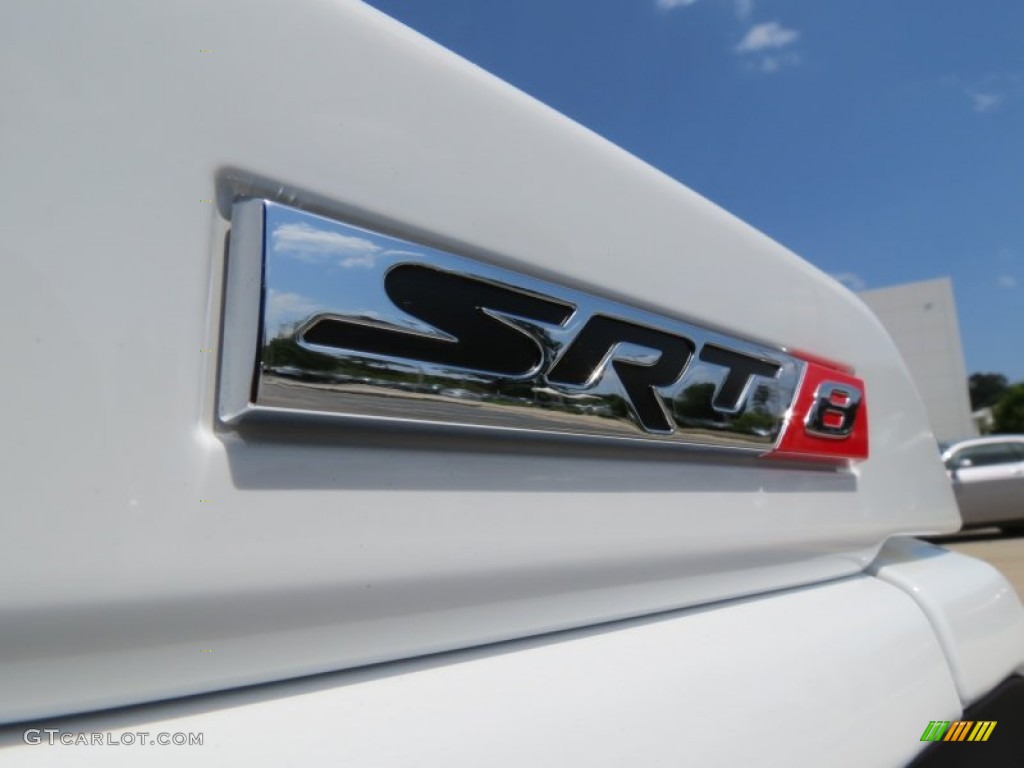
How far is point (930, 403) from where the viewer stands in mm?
31406

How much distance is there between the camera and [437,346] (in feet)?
2.60

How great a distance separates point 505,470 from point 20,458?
0.44 m

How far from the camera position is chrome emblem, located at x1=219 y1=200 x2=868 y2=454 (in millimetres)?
686

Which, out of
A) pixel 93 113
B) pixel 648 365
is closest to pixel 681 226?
pixel 648 365

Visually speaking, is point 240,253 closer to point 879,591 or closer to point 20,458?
point 20,458

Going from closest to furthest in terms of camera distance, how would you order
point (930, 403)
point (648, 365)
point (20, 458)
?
point (20, 458) → point (648, 365) → point (930, 403)

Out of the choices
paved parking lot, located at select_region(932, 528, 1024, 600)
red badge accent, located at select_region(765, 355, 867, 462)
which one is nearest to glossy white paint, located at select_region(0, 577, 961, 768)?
red badge accent, located at select_region(765, 355, 867, 462)

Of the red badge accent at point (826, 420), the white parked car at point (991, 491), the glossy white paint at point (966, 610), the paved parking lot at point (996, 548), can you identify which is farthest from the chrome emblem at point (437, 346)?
the white parked car at point (991, 491)

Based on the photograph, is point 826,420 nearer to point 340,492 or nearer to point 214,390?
point 340,492

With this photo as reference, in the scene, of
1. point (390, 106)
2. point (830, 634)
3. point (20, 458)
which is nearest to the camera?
point (20, 458)

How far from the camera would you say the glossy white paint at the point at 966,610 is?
127 centimetres

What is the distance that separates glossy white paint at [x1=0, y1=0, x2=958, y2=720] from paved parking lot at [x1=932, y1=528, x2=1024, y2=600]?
25.7 ft

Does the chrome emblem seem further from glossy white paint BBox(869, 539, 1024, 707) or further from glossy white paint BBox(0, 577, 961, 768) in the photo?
glossy white paint BBox(869, 539, 1024, 707)

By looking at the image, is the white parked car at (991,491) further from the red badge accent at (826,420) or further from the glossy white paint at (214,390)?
the glossy white paint at (214,390)
